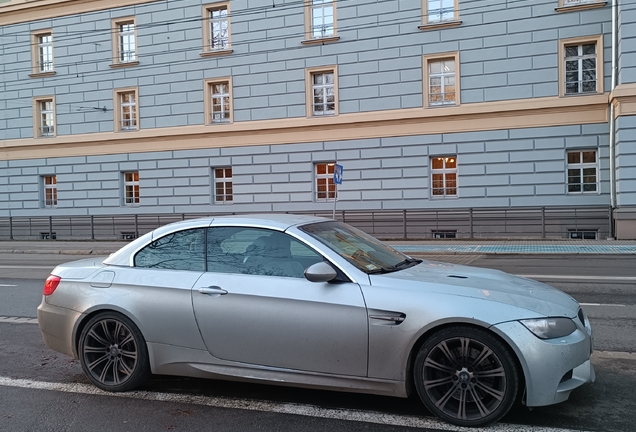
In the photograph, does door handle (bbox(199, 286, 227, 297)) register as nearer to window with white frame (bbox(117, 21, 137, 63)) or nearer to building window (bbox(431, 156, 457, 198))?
building window (bbox(431, 156, 457, 198))

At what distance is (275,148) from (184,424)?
20.2 m

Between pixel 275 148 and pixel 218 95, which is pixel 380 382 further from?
pixel 218 95

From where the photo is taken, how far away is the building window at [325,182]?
922 inches

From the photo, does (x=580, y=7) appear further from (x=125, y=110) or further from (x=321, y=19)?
(x=125, y=110)

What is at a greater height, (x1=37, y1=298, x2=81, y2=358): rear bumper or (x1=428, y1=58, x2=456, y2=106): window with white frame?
(x1=428, y1=58, x2=456, y2=106): window with white frame

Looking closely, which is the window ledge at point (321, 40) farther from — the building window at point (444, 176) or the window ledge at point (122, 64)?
the window ledge at point (122, 64)

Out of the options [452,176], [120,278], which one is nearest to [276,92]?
[452,176]

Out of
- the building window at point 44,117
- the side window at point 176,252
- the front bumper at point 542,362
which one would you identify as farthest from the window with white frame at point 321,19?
the front bumper at point 542,362

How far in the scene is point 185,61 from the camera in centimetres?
2511

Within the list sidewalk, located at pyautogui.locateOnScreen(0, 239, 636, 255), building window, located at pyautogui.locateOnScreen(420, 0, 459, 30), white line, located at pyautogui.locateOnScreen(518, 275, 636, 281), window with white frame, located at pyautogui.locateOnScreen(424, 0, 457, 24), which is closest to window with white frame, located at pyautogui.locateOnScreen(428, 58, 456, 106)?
building window, located at pyautogui.locateOnScreen(420, 0, 459, 30)

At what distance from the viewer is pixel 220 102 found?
25031 mm

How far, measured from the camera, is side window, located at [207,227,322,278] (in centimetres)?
449

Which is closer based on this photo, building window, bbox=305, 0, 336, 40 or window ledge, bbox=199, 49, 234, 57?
building window, bbox=305, 0, 336, 40

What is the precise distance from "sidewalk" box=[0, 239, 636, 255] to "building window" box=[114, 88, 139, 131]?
21.5ft
